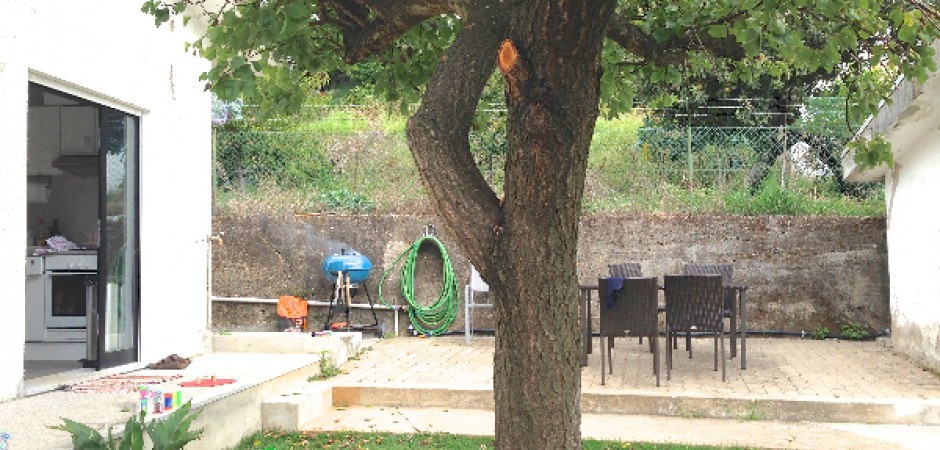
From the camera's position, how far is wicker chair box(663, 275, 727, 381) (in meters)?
7.82

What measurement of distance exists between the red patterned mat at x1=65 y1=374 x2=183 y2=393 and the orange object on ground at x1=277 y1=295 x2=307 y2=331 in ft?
12.9

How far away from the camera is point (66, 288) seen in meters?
8.07

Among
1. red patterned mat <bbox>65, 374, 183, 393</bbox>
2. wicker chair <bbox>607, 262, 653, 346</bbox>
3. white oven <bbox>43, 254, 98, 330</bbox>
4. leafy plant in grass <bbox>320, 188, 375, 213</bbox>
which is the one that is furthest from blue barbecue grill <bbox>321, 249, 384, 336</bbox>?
red patterned mat <bbox>65, 374, 183, 393</bbox>

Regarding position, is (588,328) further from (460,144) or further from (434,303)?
(460,144)

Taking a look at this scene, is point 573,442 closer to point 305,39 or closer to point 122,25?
point 305,39

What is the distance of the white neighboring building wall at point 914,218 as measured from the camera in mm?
8516

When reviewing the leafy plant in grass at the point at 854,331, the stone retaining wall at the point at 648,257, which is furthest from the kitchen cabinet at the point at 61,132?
the leafy plant in grass at the point at 854,331

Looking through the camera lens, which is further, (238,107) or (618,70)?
(238,107)

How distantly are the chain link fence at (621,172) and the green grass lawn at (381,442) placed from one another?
6.31 metres

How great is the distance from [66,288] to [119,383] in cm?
161

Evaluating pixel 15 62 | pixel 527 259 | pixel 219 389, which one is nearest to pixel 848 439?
pixel 527 259

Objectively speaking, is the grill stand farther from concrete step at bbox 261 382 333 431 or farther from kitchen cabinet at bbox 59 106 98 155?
concrete step at bbox 261 382 333 431

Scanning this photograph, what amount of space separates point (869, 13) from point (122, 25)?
19.3ft

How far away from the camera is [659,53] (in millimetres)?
4469
